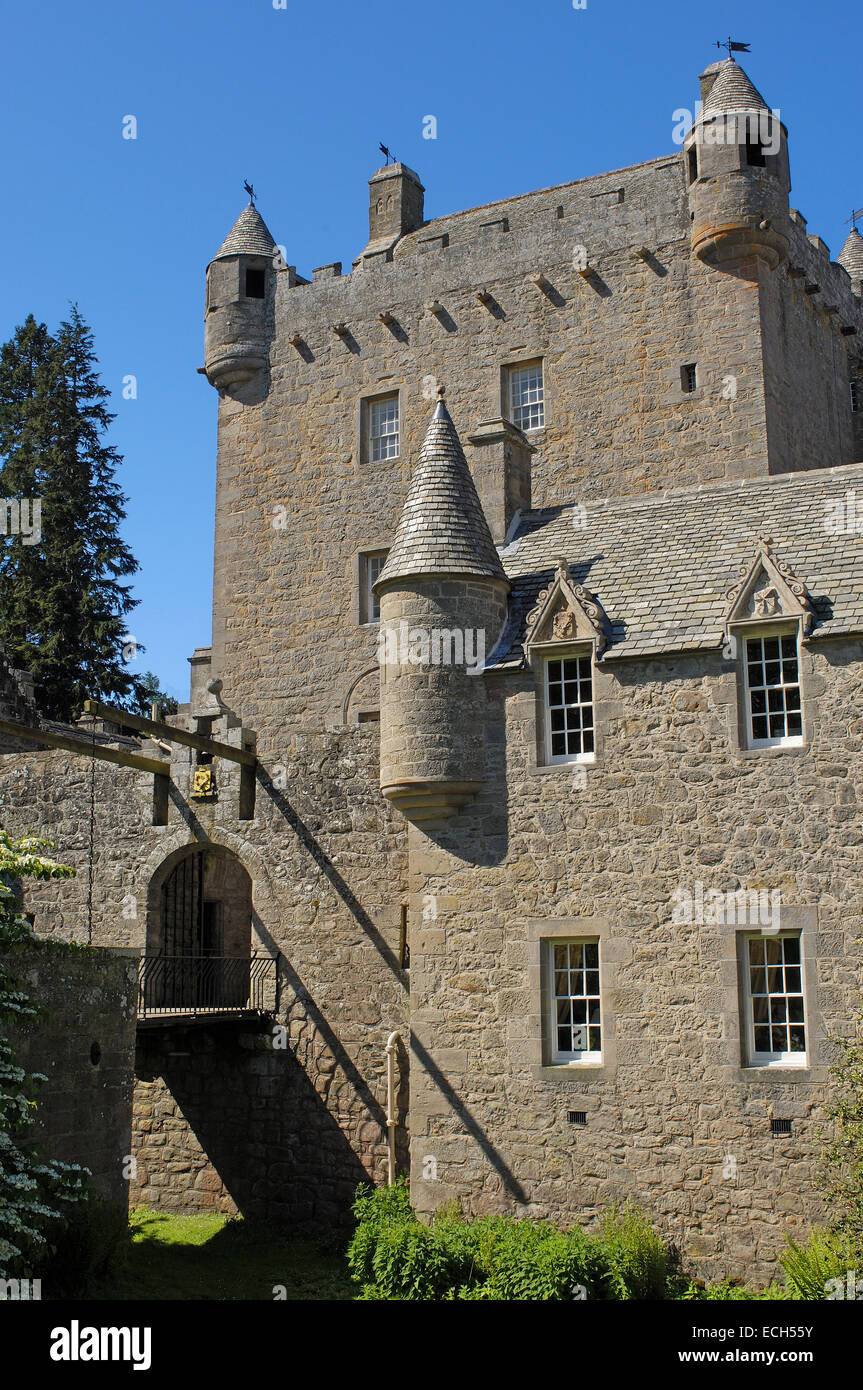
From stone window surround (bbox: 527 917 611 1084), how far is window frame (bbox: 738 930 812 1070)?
1456mm

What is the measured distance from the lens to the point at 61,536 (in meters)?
36.5

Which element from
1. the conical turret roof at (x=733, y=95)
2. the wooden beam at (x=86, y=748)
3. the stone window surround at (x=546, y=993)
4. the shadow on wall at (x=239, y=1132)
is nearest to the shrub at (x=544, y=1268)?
the stone window surround at (x=546, y=993)

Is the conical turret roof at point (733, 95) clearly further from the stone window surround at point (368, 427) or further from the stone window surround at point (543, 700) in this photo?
the stone window surround at point (543, 700)

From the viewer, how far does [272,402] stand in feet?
94.5

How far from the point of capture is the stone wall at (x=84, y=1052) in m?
14.8

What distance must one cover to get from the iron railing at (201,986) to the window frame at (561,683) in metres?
5.51

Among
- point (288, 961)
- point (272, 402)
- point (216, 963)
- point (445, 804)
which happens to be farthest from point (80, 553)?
point (445, 804)

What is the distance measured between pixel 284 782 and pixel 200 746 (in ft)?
4.26

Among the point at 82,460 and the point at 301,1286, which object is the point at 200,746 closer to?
the point at 301,1286

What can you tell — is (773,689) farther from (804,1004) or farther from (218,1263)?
(218,1263)

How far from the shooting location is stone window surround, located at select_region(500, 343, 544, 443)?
83.2ft

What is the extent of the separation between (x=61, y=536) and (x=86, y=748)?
18.9 meters

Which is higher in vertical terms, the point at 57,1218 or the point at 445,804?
the point at 445,804

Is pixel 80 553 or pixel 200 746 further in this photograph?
pixel 80 553
